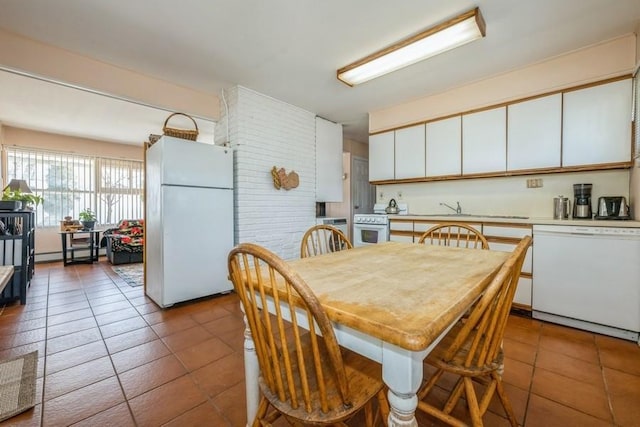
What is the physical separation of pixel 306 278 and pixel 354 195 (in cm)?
478

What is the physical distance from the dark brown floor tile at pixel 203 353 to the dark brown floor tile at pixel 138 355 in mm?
151

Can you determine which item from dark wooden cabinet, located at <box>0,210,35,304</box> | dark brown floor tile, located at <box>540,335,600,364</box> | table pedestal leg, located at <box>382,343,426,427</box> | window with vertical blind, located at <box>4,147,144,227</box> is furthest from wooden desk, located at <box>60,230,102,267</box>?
dark brown floor tile, located at <box>540,335,600,364</box>

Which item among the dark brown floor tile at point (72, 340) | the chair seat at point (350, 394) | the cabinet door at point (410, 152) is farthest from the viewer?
the cabinet door at point (410, 152)

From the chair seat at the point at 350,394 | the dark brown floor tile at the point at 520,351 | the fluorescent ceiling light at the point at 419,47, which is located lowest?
the dark brown floor tile at the point at 520,351

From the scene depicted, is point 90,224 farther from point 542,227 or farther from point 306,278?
point 542,227

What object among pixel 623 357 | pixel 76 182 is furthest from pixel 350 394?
pixel 76 182

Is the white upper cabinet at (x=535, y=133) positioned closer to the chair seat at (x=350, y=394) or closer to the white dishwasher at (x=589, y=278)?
the white dishwasher at (x=589, y=278)

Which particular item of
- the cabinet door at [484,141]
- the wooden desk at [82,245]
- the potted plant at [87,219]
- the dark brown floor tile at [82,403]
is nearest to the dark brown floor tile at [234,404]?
the dark brown floor tile at [82,403]

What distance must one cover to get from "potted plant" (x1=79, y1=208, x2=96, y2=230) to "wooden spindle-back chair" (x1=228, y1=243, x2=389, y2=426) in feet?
19.0

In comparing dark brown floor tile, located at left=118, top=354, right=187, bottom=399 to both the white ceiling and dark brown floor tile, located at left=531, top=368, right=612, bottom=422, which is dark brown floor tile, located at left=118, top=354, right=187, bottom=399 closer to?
dark brown floor tile, located at left=531, top=368, right=612, bottom=422

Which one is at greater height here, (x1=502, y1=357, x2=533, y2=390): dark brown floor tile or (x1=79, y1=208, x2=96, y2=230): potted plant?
(x1=79, y1=208, x2=96, y2=230): potted plant

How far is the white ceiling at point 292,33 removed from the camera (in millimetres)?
1965

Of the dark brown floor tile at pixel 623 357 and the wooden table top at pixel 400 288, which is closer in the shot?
the wooden table top at pixel 400 288

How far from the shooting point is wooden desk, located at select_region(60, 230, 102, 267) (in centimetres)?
475
